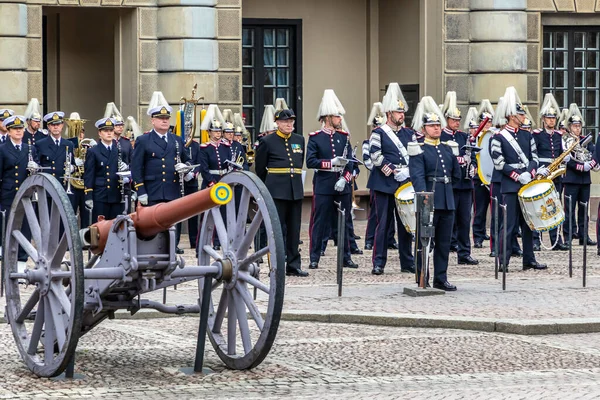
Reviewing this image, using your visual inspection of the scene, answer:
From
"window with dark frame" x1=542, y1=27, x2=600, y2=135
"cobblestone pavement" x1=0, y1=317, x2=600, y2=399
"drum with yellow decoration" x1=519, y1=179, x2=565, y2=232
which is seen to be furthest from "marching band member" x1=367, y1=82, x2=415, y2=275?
"window with dark frame" x1=542, y1=27, x2=600, y2=135

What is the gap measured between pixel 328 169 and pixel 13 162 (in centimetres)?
354

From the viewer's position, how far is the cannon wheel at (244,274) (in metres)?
→ 9.55

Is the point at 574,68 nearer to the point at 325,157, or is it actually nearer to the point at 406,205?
the point at 325,157

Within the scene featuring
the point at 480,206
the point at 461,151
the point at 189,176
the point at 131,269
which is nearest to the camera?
the point at 131,269

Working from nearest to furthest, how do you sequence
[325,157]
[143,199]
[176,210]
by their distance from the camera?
[176,210] → [143,199] → [325,157]

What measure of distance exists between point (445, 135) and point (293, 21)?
596 centimetres

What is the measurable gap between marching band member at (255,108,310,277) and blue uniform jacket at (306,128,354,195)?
0.73 metres

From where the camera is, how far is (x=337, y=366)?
10.3 metres

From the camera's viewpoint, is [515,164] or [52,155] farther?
[52,155]

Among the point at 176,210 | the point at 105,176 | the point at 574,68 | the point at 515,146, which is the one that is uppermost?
the point at 574,68

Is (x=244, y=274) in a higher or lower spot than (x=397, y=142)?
lower

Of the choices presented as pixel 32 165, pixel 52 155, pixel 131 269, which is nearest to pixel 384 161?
pixel 32 165

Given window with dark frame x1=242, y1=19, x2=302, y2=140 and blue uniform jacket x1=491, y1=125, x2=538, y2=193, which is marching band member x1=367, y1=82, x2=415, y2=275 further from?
window with dark frame x1=242, y1=19, x2=302, y2=140

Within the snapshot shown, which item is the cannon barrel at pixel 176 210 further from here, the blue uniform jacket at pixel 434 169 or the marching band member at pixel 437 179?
the blue uniform jacket at pixel 434 169
